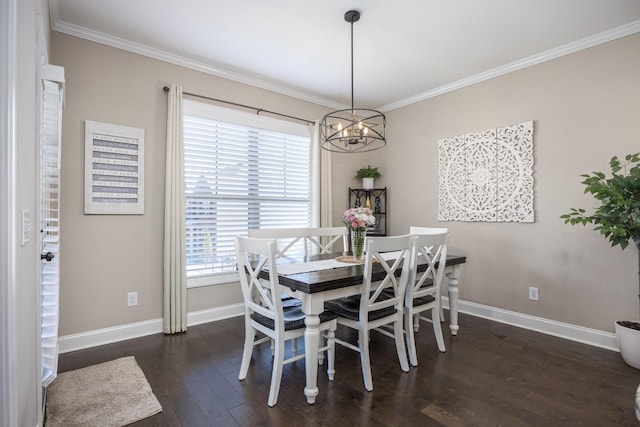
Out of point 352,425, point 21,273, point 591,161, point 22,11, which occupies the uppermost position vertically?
point 22,11

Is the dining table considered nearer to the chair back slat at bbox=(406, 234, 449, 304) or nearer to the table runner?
the table runner

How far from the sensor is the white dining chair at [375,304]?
86.4 inches

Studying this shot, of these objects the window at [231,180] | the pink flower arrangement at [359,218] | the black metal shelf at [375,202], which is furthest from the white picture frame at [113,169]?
the black metal shelf at [375,202]

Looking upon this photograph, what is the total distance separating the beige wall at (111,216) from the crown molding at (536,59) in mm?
2721

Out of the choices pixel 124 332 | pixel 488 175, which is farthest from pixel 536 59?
pixel 124 332

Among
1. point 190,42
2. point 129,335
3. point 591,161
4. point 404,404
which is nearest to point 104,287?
point 129,335

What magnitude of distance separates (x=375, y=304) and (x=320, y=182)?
2.37 metres

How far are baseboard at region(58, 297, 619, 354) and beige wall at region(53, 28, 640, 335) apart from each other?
0.06 meters

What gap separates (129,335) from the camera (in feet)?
9.93

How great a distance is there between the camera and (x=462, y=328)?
334 centimetres

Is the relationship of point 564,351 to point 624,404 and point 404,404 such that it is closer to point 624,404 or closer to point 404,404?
point 624,404

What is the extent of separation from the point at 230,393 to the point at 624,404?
8.01 feet

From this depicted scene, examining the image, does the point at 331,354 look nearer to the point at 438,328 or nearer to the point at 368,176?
the point at 438,328

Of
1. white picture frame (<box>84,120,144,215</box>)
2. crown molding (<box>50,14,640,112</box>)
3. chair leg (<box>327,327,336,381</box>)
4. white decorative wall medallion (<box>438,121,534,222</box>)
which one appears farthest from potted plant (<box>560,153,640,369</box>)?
white picture frame (<box>84,120,144,215</box>)
